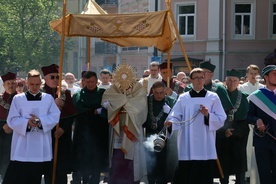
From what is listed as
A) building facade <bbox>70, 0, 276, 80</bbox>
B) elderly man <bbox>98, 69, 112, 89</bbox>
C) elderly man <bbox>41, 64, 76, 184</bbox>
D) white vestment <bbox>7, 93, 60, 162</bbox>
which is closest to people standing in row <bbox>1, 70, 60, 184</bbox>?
white vestment <bbox>7, 93, 60, 162</bbox>

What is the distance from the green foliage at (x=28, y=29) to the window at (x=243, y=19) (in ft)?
48.1

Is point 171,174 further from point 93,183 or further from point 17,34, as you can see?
point 17,34

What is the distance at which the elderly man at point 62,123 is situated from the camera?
8898 millimetres

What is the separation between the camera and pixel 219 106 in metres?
8.25

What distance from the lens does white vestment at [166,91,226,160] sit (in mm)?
8172

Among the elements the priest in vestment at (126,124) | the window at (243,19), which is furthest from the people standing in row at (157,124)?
the window at (243,19)

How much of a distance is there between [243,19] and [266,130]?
76.7 feet

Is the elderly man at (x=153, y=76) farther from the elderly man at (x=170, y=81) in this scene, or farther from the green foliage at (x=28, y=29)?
the green foliage at (x=28, y=29)

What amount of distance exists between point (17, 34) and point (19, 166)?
110 feet

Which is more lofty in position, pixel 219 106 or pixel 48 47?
pixel 48 47

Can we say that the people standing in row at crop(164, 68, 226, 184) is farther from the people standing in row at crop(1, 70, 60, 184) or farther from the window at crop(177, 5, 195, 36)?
the window at crop(177, 5, 195, 36)

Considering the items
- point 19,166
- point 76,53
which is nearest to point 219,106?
point 19,166

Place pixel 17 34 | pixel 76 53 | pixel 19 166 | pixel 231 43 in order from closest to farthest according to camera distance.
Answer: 1. pixel 19 166
2. pixel 231 43
3. pixel 17 34
4. pixel 76 53

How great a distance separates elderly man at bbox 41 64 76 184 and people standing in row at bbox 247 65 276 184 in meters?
2.69
